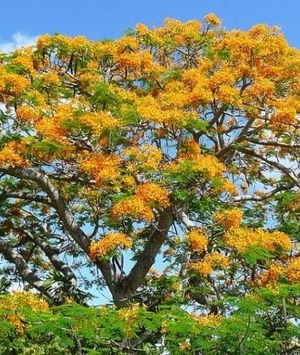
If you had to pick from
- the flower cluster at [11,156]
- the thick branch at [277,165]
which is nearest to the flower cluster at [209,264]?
the thick branch at [277,165]

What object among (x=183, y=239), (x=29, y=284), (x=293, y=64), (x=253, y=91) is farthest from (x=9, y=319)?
(x=293, y=64)

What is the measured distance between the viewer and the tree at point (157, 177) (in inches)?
372

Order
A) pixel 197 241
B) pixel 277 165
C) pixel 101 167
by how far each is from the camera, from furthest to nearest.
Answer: pixel 277 165 < pixel 101 167 < pixel 197 241

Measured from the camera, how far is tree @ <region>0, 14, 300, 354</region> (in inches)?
372

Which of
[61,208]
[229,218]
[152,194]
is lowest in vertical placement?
[229,218]

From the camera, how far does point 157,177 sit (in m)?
10.4

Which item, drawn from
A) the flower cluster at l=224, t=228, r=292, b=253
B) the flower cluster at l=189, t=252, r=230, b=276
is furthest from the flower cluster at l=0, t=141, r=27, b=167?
the flower cluster at l=224, t=228, r=292, b=253

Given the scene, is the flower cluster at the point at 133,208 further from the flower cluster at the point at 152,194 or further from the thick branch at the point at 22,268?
the thick branch at the point at 22,268

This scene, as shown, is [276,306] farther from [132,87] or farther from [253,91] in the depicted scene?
[132,87]

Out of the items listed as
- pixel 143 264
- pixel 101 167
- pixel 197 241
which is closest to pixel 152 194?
pixel 197 241

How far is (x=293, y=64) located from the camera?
1185 cm

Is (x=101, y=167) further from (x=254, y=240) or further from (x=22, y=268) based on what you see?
(x=22, y=268)

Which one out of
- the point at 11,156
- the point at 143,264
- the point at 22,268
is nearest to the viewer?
the point at 11,156

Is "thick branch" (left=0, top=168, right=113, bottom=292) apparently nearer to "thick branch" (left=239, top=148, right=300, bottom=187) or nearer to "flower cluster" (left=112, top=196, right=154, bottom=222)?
"flower cluster" (left=112, top=196, right=154, bottom=222)
